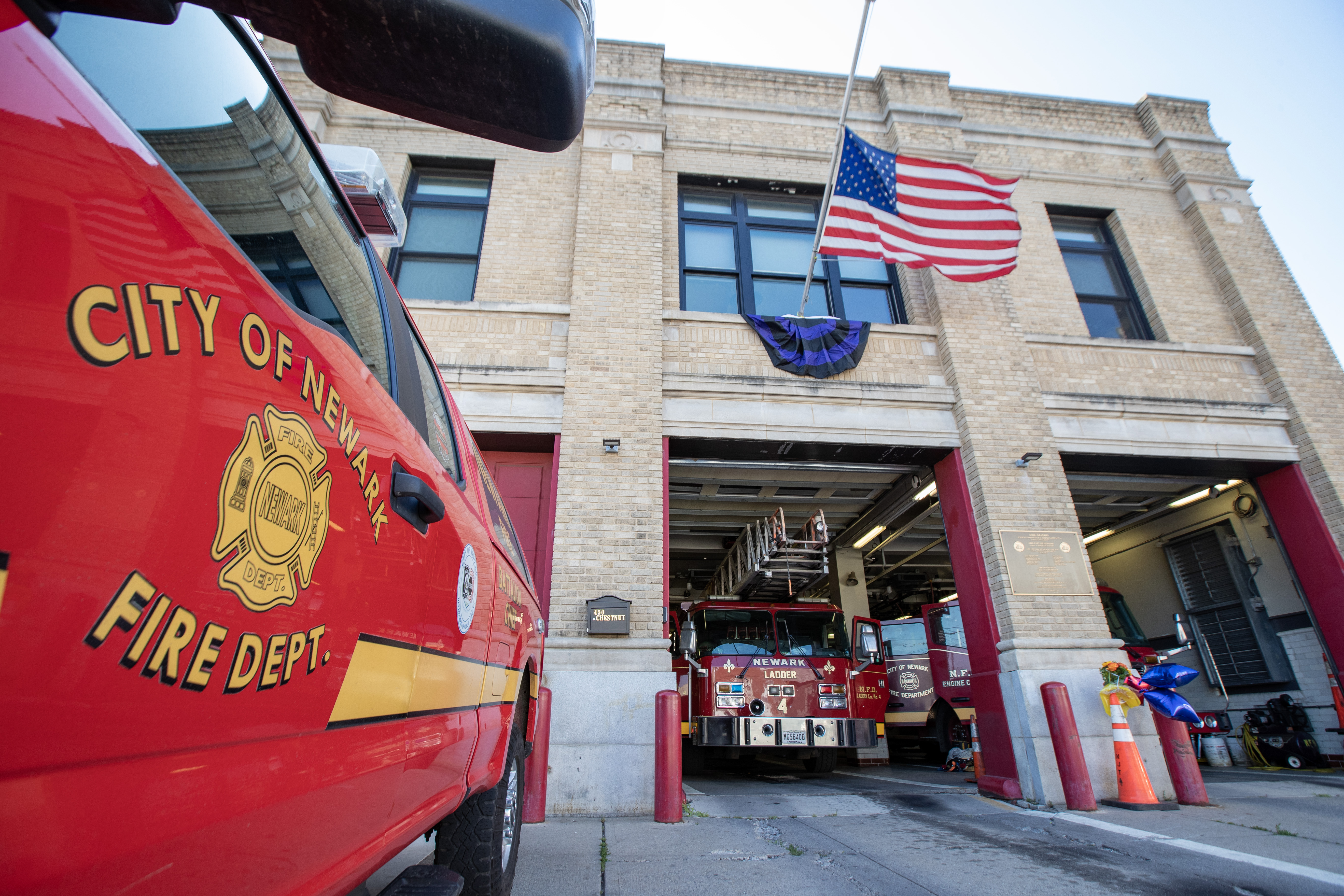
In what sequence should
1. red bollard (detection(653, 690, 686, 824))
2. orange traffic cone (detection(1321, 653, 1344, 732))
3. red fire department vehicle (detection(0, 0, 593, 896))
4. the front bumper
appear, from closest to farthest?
1. red fire department vehicle (detection(0, 0, 593, 896))
2. red bollard (detection(653, 690, 686, 824))
3. orange traffic cone (detection(1321, 653, 1344, 732))
4. the front bumper

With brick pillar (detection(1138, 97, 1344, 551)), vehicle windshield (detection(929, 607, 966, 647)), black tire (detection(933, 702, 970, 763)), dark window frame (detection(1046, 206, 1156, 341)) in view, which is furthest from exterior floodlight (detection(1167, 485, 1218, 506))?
black tire (detection(933, 702, 970, 763))

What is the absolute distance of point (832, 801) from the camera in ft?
20.6

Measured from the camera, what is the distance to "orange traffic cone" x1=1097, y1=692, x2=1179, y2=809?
594 centimetres

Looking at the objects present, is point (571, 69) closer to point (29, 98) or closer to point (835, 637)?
point (29, 98)

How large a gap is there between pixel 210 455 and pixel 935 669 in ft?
41.6

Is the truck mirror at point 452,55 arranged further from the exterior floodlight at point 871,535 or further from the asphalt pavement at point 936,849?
the exterior floodlight at point 871,535

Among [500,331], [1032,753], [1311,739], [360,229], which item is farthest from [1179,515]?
[360,229]

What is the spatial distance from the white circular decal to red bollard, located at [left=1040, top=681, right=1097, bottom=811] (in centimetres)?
647

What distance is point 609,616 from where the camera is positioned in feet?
21.7

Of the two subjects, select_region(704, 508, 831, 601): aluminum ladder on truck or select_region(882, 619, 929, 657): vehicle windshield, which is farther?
select_region(882, 619, 929, 657): vehicle windshield

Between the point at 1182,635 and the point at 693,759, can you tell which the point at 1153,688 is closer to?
the point at 1182,635

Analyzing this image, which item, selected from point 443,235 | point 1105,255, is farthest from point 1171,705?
point 443,235

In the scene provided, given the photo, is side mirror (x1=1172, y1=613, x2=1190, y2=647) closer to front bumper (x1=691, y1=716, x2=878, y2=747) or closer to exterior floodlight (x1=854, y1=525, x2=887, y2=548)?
front bumper (x1=691, y1=716, x2=878, y2=747)

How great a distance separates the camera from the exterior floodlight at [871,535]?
38.6ft
